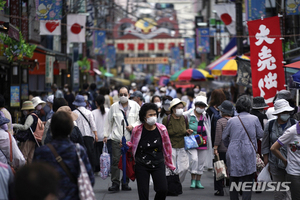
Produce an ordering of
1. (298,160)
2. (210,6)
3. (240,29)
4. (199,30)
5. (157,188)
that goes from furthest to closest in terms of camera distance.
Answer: (210,6)
(199,30)
(240,29)
(157,188)
(298,160)

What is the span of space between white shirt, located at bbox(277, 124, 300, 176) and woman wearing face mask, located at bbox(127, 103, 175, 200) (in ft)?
5.63

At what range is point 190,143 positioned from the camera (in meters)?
8.62

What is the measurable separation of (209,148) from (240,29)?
27.7 feet

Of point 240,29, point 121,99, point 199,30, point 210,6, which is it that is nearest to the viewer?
point 121,99

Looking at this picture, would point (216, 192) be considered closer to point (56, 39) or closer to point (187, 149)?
point (187, 149)

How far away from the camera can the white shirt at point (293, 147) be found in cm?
554

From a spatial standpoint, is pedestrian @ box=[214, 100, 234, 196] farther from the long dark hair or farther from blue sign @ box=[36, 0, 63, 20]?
blue sign @ box=[36, 0, 63, 20]

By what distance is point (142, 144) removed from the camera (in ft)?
21.2

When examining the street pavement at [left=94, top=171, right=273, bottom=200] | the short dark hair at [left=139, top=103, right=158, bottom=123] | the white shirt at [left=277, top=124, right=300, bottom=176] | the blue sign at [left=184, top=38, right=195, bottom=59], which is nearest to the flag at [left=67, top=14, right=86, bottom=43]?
the street pavement at [left=94, top=171, right=273, bottom=200]

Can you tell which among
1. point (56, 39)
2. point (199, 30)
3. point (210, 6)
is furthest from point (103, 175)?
point (210, 6)

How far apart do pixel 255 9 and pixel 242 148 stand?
34.4 feet

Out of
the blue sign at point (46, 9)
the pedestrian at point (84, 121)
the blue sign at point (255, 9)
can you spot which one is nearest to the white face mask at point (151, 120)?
the pedestrian at point (84, 121)

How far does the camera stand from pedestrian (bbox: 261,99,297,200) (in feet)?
20.3

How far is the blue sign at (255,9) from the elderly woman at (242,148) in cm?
1003
